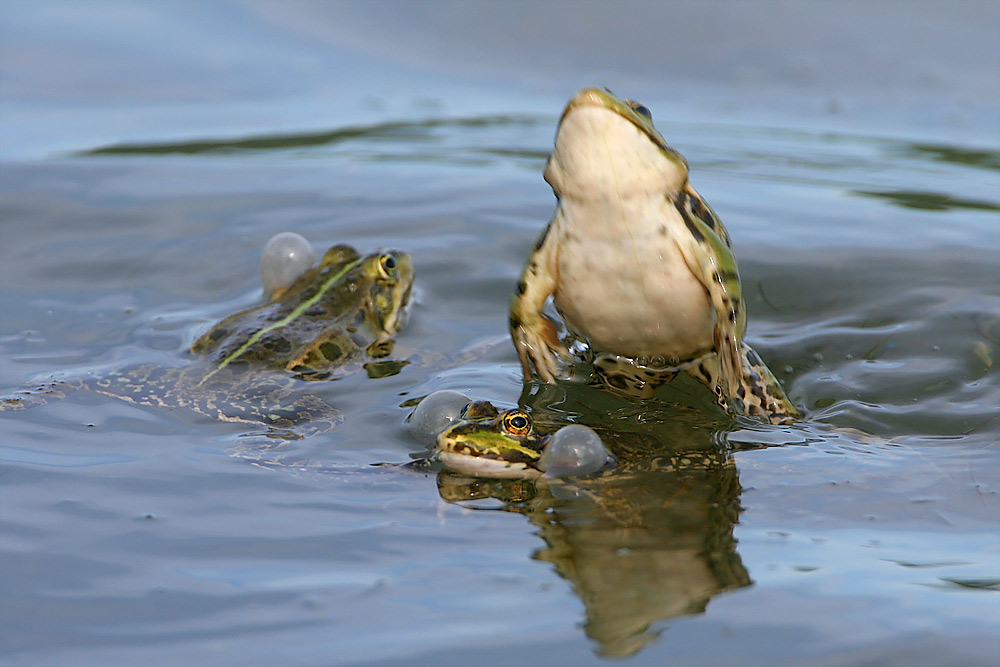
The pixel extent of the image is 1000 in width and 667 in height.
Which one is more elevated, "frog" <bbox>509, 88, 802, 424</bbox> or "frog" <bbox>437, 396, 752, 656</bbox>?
"frog" <bbox>509, 88, 802, 424</bbox>

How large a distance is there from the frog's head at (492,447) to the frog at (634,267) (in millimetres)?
745

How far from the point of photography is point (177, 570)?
3674 mm

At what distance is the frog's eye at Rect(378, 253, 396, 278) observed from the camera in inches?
277

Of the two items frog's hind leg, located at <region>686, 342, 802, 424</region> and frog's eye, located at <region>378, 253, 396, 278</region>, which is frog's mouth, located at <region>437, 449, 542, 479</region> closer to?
frog's hind leg, located at <region>686, 342, 802, 424</region>

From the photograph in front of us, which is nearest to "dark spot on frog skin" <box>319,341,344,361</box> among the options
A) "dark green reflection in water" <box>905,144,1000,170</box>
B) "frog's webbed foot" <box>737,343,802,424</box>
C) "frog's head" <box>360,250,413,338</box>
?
"frog's head" <box>360,250,413,338</box>

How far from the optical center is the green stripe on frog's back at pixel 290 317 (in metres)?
6.07

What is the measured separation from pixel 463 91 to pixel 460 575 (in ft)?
35.7

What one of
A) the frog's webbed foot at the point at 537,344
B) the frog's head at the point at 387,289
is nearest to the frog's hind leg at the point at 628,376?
the frog's webbed foot at the point at 537,344

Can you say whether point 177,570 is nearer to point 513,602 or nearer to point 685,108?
point 513,602

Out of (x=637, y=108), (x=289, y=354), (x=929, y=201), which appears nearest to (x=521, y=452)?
(x=637, y=108)

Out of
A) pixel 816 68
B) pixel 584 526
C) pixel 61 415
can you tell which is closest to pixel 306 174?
pixel 61 415

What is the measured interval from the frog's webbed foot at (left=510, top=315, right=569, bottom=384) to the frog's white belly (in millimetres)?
183

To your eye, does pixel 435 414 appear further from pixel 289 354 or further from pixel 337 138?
pixel 337 138

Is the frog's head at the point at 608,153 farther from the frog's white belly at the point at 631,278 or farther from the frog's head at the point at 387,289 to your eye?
the frog's head at the point at 387,289
